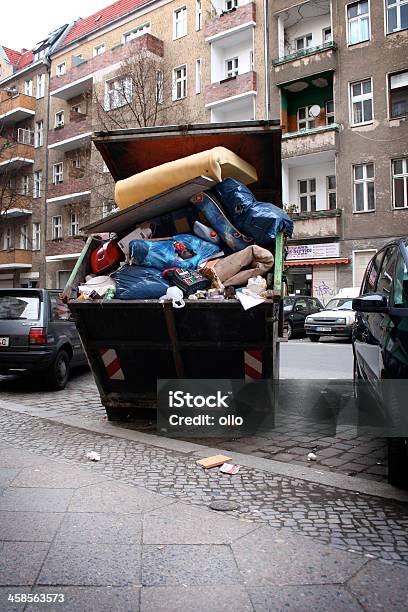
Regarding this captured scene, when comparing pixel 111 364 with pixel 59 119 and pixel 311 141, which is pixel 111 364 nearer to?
pixel 311 141

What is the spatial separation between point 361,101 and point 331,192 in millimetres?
4165

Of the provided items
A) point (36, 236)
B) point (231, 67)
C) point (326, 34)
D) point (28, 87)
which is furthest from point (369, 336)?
point (28, 87)

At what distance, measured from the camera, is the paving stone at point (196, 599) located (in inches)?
102

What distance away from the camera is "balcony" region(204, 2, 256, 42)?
27.7 metres

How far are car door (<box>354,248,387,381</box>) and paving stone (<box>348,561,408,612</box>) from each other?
175 centimetres

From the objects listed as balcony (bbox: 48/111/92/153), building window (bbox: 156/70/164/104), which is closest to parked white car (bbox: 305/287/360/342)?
building window (bbox: 156/70/164/104)

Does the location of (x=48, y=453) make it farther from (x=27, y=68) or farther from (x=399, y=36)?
(x=27, y=68)

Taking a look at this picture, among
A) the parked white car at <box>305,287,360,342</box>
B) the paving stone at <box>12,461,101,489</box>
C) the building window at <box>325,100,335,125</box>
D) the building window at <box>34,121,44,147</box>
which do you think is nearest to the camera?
the paving stone at <box>12,461,101,489</box>

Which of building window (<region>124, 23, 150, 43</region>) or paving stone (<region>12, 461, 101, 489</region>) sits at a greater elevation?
building window (<region>124, 23, 150, 43</region>)

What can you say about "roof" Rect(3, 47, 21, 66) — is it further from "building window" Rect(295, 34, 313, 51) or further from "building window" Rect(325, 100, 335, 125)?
"building window" Rect(325, 100, 335, 125)

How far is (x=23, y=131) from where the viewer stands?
41.7 meters

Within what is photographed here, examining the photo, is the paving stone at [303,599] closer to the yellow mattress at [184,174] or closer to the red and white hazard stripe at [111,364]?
the red and white hazard stripe at [111,364]

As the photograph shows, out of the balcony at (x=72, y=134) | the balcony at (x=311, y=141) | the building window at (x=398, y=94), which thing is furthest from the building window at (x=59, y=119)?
the building window at (x=398, y=94)

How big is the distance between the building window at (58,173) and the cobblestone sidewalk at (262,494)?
117 ft
